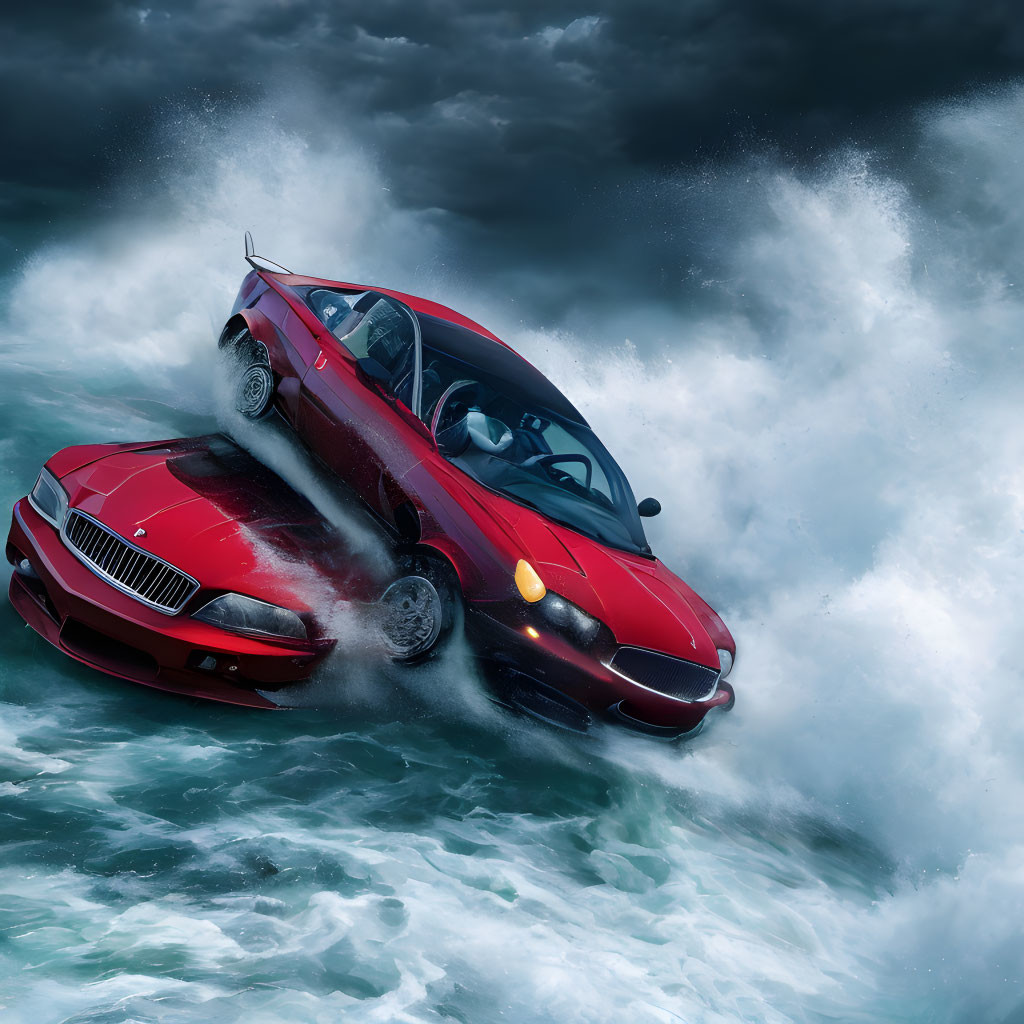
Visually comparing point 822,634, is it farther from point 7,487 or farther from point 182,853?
point 7,487

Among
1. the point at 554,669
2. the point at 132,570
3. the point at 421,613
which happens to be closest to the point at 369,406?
the point at 421,613

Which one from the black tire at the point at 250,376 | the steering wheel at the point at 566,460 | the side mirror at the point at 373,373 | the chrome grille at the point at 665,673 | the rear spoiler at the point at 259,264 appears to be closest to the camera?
the chrome grille at the point at 665,673

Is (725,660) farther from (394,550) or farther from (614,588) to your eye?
(394,550)

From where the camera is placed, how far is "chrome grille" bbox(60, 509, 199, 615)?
392 centimetres

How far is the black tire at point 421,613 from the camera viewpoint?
4418 mm

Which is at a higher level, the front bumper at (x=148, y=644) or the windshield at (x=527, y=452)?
the windshield at (x=527, y=452)

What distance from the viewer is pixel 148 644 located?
153 inches

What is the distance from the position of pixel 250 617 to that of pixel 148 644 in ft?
1.50

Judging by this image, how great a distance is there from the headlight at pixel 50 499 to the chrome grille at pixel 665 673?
2.87 metres

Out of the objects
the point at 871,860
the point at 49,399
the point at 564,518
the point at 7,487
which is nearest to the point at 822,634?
the point at 871,860

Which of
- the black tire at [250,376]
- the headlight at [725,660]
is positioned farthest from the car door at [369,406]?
the headlight at [725,660]

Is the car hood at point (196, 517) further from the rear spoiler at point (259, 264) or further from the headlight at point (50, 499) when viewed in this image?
the rear spoiler at point (259, 264)

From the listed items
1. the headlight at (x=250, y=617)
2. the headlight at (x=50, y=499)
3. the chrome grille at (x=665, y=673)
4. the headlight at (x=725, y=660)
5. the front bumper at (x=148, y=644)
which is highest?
the headlight at (x=725, y=660)

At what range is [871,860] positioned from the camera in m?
4.76
